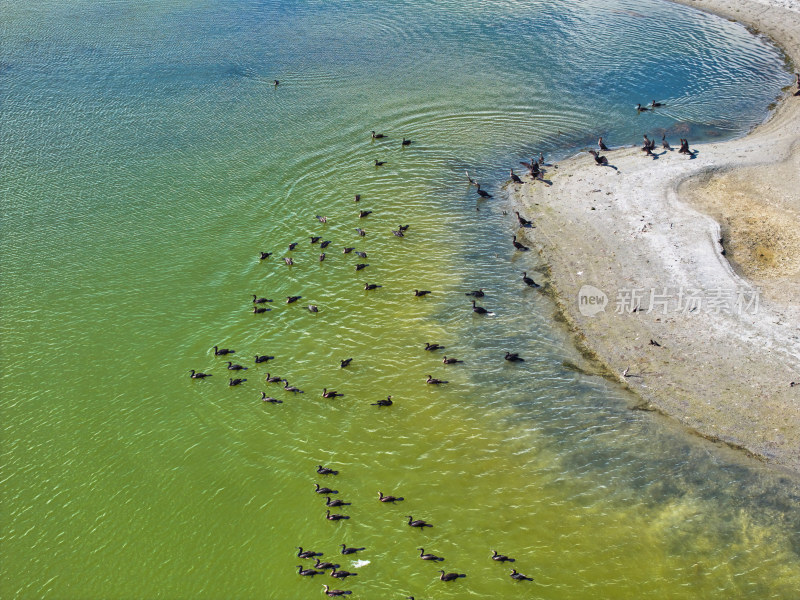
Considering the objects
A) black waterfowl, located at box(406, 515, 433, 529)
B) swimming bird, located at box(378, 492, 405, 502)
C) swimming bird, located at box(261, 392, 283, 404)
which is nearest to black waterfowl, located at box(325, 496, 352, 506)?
swimming bird, located at box(378, 492, 405, 502)

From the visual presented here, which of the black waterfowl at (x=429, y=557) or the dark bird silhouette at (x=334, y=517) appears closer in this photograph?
the black waterfowl at (x=429, y=557)

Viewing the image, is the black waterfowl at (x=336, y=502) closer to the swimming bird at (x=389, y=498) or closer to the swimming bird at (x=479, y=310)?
the swimming bird at (x=389, y=498)

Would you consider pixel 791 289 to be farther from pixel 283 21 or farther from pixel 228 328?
pixel 283 21

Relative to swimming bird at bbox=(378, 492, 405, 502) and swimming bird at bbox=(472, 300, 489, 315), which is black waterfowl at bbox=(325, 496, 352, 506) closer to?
swimming bird at bbox=(378, 492, 405, 502)

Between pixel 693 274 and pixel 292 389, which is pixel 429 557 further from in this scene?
pixel 693 274

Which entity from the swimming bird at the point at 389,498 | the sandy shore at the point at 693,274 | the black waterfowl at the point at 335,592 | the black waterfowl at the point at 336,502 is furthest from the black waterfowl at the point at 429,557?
the sandy shore at the point at 693,274

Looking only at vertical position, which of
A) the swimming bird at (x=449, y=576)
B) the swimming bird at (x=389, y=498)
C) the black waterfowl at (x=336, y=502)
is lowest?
the swimming bird at (x=449, y=576)
